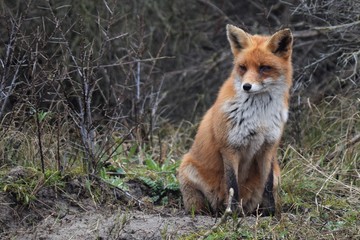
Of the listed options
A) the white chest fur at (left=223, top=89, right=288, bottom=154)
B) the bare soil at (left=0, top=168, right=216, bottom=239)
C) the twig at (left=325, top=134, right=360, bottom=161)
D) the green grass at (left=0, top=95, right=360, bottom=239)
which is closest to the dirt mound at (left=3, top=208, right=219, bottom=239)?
the bare soil at (left=0, top=168, right=216, bottom=239)

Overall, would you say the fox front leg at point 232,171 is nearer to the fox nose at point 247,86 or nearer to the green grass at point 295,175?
the green grass at point 295,175

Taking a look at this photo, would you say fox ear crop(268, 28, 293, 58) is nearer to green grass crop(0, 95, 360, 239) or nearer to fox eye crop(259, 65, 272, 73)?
fox eye crop(259, 65, 272, 73)

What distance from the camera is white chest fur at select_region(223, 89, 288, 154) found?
19.2 ft

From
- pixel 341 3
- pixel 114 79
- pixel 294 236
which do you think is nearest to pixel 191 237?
pixel 294 236

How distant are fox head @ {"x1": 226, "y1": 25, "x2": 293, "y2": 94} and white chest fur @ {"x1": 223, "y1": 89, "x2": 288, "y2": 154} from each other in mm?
101

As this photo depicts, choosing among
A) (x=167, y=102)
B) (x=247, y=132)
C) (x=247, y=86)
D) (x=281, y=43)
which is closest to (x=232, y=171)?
(x=247, y=132)

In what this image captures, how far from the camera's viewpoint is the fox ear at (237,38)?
6125 mm

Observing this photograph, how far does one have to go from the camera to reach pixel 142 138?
8328 mm

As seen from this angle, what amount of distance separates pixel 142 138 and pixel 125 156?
2.03 ft

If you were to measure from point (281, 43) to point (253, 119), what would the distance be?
0.70m

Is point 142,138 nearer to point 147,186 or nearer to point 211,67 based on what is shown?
point 147,186

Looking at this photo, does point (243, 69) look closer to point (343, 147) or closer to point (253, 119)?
point (253, 119)

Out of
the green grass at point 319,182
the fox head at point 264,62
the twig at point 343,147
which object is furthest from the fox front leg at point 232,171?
the twig at point 343,147

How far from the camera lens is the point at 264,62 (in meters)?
5.92
